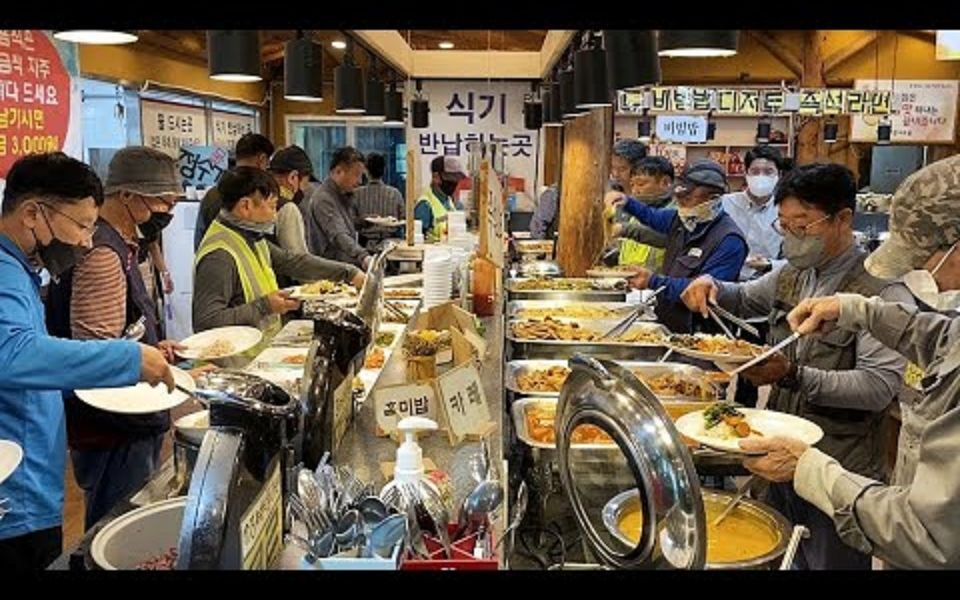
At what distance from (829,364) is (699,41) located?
1.20 m

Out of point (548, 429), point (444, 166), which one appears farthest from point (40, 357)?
point (444, 166)

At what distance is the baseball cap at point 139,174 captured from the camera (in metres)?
2.99

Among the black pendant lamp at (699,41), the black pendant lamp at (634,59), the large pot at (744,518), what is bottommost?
the large pot at (744,518)

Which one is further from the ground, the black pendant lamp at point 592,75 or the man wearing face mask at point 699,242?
the black pendant lamp at point 592,75

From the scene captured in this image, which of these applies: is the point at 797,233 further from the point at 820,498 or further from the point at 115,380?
the point at 115,380

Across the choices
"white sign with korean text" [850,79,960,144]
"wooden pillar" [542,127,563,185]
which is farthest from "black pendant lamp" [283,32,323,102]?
"wooden pillar" [542,127,563,185]

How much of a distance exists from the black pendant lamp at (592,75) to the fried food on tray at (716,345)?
1.16 m

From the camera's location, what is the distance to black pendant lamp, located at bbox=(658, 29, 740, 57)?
190 cm

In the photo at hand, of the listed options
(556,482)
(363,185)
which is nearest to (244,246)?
(556,482)

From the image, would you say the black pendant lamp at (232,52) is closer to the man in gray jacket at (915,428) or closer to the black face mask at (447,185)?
the man in gray jacket at (915,428)

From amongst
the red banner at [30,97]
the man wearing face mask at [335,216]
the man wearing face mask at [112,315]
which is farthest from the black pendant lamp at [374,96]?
the man wearing face mask at [112,315]

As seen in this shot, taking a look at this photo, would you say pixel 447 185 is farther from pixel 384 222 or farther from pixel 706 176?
pixel 706 176
